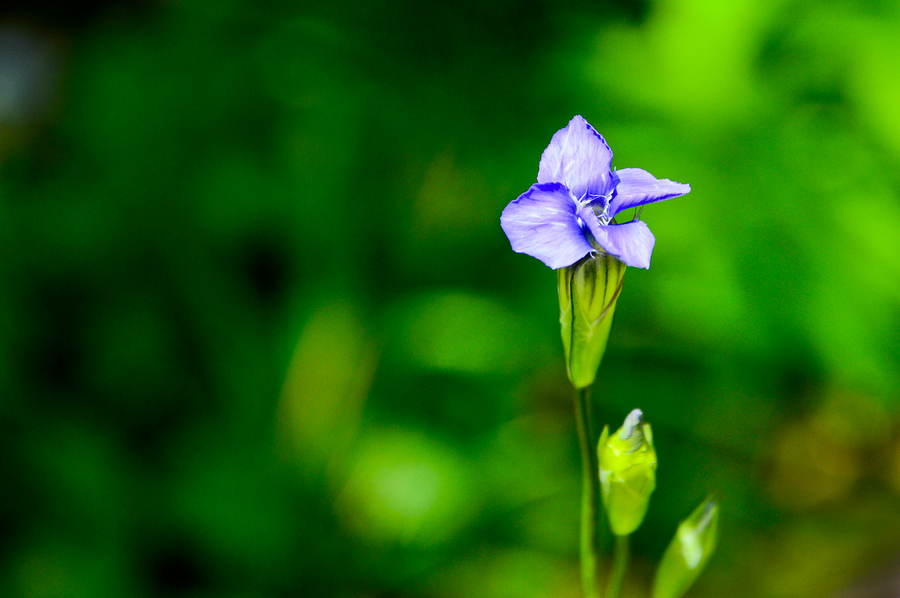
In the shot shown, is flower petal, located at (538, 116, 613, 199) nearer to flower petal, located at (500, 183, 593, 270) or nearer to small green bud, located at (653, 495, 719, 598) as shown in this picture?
flower petal, located at (500, 183, 593, 270)

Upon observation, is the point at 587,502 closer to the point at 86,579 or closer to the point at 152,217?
the point at 86,579

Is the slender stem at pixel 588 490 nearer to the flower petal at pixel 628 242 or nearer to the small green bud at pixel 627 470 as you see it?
the small green bud at pixel 627 470

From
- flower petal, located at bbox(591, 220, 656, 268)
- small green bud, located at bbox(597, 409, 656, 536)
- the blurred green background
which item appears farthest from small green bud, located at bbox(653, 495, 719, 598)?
the blurred green background

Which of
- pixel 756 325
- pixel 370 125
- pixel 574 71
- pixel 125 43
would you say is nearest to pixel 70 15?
pixel 125 43

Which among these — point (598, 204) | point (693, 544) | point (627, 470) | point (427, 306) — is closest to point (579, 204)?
point (598, 204)

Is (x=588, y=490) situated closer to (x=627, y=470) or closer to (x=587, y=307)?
(x=627, y=470)

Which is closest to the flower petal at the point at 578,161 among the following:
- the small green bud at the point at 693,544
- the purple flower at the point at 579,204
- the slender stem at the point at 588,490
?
the purple flower at the point at 579,204
